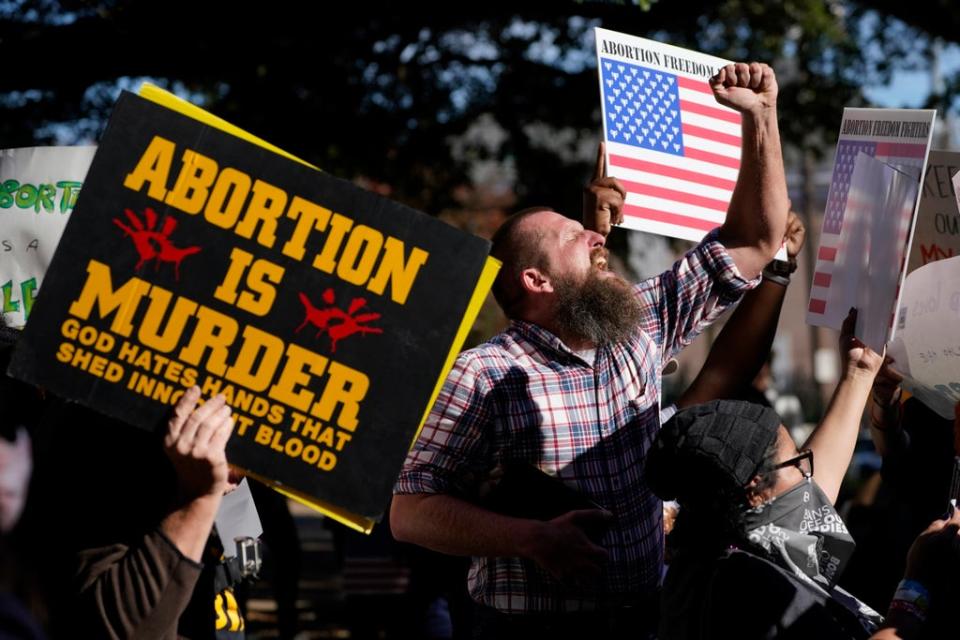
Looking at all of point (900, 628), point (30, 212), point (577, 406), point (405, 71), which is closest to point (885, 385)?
point (577, 406)

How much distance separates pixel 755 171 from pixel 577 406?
2.89ft

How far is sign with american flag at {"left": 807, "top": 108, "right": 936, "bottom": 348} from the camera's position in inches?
124

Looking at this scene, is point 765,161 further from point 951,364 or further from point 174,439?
point 174,439

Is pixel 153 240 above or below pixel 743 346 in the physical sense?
below

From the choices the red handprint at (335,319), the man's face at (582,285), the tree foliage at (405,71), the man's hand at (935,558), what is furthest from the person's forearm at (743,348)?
the tree foliage at (405,71)

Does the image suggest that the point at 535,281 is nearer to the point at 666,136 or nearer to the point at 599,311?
the point at 599,311

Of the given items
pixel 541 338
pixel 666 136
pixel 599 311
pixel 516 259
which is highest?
pixel 666 136

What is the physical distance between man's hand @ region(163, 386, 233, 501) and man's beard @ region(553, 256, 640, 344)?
Answer: 128 cm

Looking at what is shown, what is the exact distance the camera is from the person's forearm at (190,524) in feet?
7.59

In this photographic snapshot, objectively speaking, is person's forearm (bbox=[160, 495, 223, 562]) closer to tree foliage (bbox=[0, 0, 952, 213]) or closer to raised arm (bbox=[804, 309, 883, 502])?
raised arm (bbox=[804, 309, 883, 502])

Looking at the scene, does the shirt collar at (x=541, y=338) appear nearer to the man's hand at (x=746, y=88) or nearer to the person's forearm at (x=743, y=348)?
the person's forearm at (x=743, y=348)

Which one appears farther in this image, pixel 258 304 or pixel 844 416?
pixel 844 416

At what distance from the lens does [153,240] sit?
238cm

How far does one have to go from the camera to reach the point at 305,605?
11.3 m
